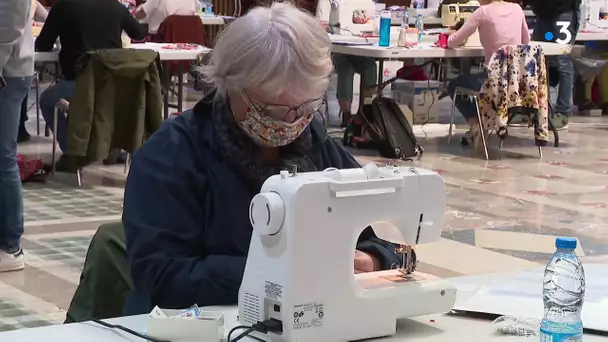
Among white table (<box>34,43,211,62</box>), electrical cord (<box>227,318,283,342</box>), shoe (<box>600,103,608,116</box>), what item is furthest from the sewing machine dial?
shoe (<box>600,103,608,116</box>)

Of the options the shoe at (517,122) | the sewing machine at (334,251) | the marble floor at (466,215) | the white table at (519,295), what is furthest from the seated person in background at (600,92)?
the sewing machine at (334,251)

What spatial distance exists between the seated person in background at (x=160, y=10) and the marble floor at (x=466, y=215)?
5.93 feet

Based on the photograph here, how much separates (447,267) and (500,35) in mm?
3434

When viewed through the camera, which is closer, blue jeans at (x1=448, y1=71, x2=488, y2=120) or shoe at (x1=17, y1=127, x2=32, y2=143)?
shoe at (x1=17, y1=127, x2=32, y2=143)

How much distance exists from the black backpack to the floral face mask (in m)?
5.65

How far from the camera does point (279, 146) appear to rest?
230cm

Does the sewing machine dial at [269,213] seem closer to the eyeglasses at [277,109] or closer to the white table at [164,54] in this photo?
the eyeglasses at [277,109]

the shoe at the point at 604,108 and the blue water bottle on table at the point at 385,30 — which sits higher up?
the blue water bottle on table at the point at 385,30

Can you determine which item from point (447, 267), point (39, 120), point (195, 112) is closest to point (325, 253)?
point (195, 112)

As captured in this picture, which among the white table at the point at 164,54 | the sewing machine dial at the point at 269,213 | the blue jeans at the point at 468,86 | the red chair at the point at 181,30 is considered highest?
the sewing machine dial at the point at 269,213

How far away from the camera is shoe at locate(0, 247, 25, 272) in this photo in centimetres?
468

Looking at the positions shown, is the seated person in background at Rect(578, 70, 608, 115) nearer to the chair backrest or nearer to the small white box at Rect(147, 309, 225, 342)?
the chair backrest

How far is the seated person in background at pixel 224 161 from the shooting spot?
6.99ft

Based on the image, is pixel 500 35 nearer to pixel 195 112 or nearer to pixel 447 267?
pixel 447 267
